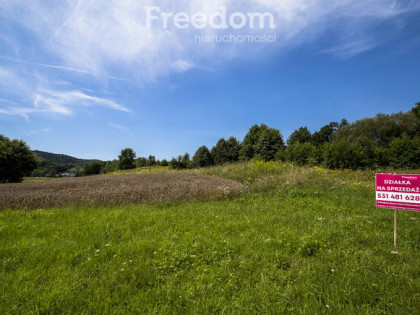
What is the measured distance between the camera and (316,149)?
28.0 meters

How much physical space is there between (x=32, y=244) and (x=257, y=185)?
25.9ft

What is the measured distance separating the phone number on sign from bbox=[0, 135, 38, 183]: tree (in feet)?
79.7

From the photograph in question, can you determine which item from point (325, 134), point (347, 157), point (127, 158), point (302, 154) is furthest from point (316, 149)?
point (127, 158)

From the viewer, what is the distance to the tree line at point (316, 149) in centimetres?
1798

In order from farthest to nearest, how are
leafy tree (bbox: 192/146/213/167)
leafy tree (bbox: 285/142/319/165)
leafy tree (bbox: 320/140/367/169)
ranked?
leafy tree (bbox: 192/146/213/167), leafy tree (bbox: 285/142/319/165), leafy tree (bbox: 320/140/367/169)

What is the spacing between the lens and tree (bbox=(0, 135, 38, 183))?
53.4ft

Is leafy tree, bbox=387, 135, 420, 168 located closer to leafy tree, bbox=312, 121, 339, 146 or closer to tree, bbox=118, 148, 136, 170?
leafy tree, bbox=312, 121, 339, 146

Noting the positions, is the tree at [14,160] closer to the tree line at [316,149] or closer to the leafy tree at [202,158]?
the tree line at [316,149]

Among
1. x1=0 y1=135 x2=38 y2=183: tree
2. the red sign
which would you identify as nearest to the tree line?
x1=0 y1=135 x2=38 y2=183: tree

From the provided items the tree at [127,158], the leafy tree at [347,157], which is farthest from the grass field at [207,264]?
the tree at [127,158]

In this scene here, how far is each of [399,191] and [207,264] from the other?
4070 millimetres

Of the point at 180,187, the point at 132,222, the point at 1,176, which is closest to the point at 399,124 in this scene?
the point at 180,187

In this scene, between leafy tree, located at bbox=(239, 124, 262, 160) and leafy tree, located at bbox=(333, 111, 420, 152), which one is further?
leafy tree, located at bbox=(239, 124, 262, 160)

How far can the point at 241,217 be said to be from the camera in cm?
504
